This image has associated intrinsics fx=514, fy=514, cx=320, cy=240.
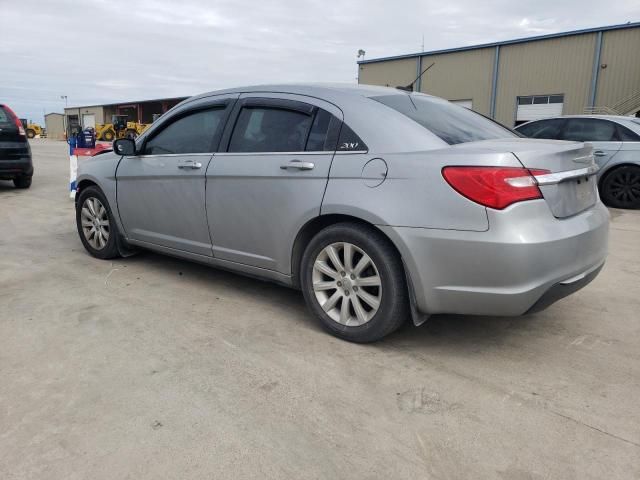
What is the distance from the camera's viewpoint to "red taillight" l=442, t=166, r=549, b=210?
251 centimetres

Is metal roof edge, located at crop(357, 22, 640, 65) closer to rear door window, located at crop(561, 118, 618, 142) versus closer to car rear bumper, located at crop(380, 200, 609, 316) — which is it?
rear door window, located at crop(561, 118, 618, 142)

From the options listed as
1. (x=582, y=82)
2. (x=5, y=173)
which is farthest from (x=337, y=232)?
(x=582, y=82)

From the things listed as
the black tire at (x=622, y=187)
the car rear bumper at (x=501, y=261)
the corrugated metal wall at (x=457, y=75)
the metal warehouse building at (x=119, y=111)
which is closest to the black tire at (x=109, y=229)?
the car rear bumper at (x=501, y=261)

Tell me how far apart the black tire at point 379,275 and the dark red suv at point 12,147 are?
336 inches

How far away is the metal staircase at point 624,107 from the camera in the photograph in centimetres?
2031

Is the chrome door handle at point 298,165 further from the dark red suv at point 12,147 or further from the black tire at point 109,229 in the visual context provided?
the dark red suv at point 12,147

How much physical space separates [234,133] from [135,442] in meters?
2.23

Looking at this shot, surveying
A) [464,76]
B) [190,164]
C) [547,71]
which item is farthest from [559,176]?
[464,76]

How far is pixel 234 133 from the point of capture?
12.1 feet

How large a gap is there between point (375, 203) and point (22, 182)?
32.1 feet

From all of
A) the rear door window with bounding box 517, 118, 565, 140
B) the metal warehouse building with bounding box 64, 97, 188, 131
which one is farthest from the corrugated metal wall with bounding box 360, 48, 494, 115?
the metal warehouse building with bounding box 64, 97, 188, 131

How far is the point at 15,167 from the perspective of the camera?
9547 millimetres

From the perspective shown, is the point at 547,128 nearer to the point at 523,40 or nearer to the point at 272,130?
the point at 272,130

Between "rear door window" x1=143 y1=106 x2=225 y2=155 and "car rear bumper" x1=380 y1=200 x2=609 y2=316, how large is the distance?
171 centimetres
